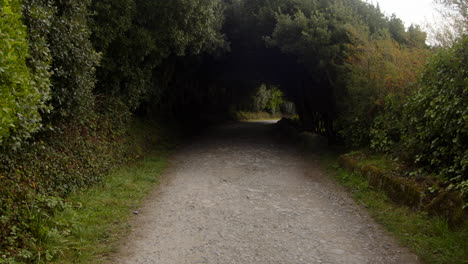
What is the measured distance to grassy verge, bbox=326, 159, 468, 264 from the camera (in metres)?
5.05

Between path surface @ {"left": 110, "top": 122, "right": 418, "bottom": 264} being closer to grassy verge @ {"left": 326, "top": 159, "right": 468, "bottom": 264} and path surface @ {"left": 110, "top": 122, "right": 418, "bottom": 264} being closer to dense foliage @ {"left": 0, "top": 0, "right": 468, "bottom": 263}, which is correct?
grassy verge @ {"left": 326, "top": 159, "right": 468, "bottom": 264}

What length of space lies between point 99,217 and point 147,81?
7.65m

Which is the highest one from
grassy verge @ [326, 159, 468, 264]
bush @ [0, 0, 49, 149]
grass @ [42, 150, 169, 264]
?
bush @ [0, 0, 49, 149]

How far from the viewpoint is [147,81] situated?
13.4 metres

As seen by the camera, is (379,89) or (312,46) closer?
(379,89)

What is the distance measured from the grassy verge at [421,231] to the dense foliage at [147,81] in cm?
79

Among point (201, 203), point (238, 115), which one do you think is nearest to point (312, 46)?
point (201, 203)

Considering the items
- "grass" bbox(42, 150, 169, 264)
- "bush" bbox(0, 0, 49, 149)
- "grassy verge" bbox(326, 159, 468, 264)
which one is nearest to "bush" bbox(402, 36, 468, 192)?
"grassy verge" bbox(326, 159, 468, 264)

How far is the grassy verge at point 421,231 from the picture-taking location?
5.05 metres

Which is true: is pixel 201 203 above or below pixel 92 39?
below

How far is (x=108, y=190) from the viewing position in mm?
8227

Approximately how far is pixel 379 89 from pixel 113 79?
793cm

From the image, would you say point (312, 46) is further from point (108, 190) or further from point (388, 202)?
point (108, 190)

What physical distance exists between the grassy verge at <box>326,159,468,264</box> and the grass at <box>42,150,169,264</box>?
4.42m
